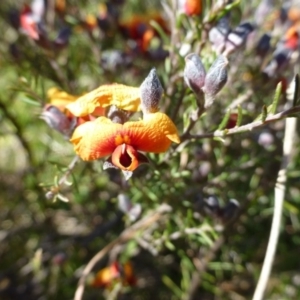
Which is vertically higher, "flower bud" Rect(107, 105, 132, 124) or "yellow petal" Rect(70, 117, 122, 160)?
"flower bud" Rect(107, 105, 132, 124)

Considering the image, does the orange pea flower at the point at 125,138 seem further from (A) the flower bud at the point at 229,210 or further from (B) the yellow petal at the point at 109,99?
(A) the flower bud at the point at 229,210

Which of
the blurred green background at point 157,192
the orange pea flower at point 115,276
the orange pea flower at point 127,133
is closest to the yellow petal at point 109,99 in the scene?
the orange pea flower at point 127,133

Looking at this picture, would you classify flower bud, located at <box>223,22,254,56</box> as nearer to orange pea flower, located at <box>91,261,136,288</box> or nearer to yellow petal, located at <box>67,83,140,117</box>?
yellow petal, located at <box>67,83,140,117</box>

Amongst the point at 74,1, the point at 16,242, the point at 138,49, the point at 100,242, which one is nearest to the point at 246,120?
the point at 138,49

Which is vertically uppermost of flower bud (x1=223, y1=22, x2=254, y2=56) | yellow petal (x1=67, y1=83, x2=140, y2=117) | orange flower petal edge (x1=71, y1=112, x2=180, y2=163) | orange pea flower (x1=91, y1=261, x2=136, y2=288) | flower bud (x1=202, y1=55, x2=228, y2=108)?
flower bud (x1=223, y1=22, x2=254, y2=56)

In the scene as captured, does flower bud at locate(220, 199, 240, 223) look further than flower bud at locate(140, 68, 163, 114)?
Yes

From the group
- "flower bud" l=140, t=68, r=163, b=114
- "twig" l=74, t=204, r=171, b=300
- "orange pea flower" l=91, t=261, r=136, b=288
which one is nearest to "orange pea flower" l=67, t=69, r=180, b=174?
"flower bud" l=140, t=68, r=163, b=114

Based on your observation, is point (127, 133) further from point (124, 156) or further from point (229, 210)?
point (229, 210)

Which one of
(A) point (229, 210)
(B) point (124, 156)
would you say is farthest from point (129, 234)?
(B) point (124, 156)
